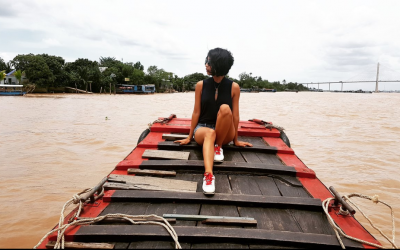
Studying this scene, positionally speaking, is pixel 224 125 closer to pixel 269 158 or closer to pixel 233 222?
pixel 269 158

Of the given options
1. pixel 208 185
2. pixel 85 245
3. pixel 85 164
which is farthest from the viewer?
pixel 85 164

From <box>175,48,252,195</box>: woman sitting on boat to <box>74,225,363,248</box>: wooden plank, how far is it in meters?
1.10

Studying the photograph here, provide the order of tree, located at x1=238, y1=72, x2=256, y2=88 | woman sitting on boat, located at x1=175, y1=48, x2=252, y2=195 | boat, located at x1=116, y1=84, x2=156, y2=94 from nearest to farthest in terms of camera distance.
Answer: woman sitting on boat, located at x1=175, y1=48, x2=252, y2=195, boat, located at x1=116, y1=84, x2=156, y2=94, tree, located at x1=238, y1=72, x2=256, y2=88

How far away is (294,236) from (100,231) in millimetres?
1213

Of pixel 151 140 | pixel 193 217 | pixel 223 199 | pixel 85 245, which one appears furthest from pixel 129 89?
pixel 85 245

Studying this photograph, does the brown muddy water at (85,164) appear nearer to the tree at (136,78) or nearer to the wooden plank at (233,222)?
the wooden plank at (233,222)

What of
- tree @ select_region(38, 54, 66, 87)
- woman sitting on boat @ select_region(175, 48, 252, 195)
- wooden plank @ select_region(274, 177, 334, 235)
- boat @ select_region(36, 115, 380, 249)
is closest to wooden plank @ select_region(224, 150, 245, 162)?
boat @ select_region(36, 115, 380, 249)

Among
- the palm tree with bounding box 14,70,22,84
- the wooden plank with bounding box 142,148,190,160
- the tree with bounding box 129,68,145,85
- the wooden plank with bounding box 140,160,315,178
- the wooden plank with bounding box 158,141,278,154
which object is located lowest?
the wooden plank with bounding box 140,160,315,178

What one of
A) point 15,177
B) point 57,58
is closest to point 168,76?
point 57,58

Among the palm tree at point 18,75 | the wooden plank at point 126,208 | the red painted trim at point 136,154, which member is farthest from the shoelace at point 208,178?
the palm tree at point 18,75

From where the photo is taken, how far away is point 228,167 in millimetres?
2641

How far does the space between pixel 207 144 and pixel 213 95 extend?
687 millimetres

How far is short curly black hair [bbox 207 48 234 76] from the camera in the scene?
2709mm

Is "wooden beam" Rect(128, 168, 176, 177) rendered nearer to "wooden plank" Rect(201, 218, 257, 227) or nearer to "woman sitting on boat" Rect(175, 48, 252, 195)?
"woman sitting on boat" Rect(175, 48, 252, 195)
